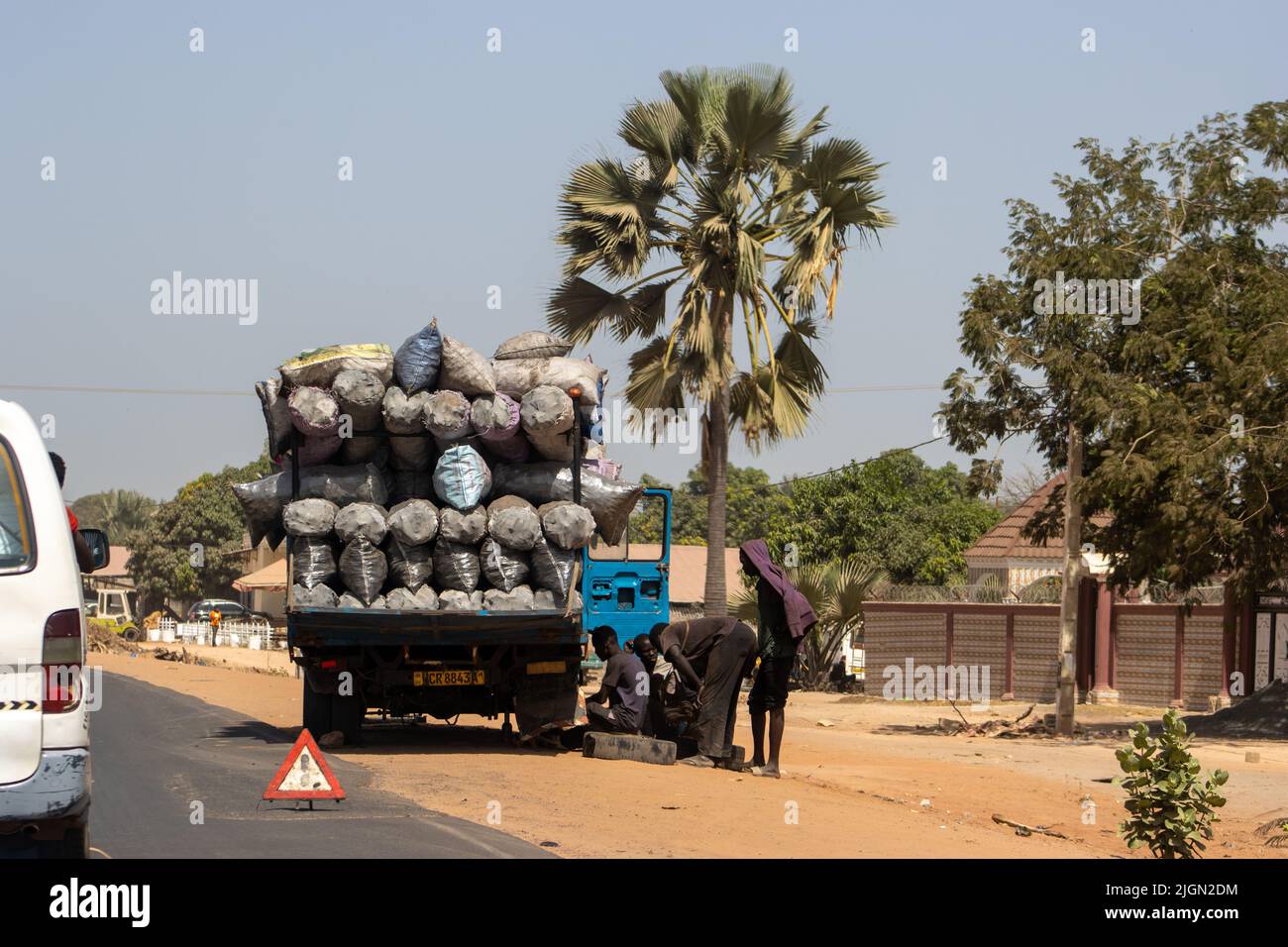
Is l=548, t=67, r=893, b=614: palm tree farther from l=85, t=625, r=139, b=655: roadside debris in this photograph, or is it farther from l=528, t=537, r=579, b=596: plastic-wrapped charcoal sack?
l=85, t=625, r=139, b=655: roadside debris

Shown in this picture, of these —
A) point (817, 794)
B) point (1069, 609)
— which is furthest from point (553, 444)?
point (1069, 609)

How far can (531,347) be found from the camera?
14.4 m

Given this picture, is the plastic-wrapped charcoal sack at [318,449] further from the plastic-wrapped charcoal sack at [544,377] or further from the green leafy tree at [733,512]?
the green leafy tree at [733,512]

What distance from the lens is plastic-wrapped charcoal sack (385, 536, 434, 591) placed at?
44.7 feet

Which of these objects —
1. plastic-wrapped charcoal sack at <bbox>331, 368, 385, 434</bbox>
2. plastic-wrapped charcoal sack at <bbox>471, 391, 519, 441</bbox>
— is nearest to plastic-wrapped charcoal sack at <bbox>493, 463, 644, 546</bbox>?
plastic-wrapped charcoal sack at <bbox>471, 391, 519, 441</bbox>

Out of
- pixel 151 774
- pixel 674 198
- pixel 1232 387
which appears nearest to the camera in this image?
pixel 151 774

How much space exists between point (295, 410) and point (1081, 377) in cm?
987

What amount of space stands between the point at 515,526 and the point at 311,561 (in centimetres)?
176

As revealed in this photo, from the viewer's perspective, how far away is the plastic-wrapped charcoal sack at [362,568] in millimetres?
13461

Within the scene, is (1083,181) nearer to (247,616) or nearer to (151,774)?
(151,774)

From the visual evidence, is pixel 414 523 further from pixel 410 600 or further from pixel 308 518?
pixel 308 518

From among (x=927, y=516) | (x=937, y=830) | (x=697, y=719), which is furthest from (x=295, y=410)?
(x=927, y=516)

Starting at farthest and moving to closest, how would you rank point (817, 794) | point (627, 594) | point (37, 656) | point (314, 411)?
point (627, 594) → point (314, 411) → point (817, 794) → point (37, 656)

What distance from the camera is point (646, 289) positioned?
24344 mm
